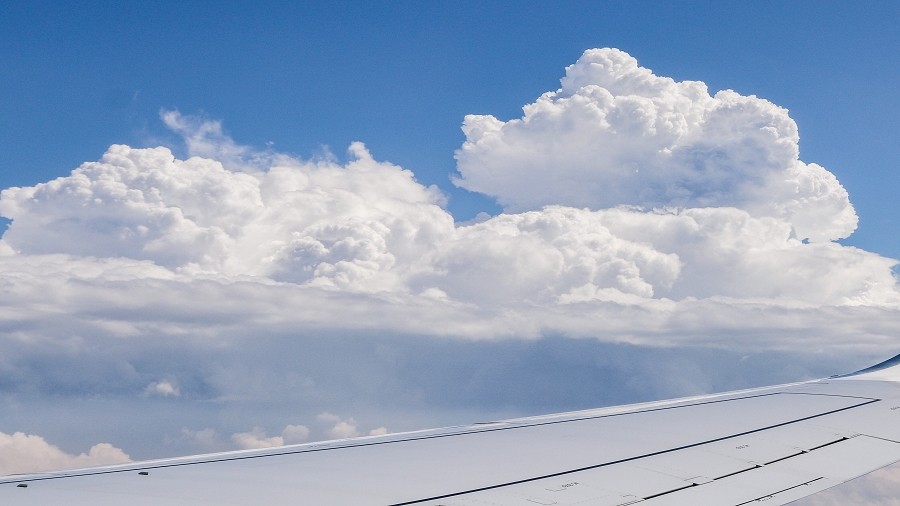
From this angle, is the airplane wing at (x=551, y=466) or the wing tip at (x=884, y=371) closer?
the airplane wing at (x=551, y=466)

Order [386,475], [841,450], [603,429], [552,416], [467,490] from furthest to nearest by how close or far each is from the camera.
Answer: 1. [552,416]
2. [603,429]
3. [841,450]
4. [386,475]
5. [467,490]

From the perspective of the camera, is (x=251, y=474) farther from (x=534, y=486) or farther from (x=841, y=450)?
(x=841, y=450)

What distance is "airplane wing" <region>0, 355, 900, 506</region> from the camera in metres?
11.9

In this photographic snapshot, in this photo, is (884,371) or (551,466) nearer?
(551,466)

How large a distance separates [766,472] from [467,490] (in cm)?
586

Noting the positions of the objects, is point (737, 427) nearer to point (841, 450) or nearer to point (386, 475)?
point (841, 450)

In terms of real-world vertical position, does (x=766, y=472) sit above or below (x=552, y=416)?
below

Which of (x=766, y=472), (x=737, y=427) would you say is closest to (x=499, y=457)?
(x=766, y=472)

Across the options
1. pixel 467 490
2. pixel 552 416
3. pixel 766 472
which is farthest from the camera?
pixel 552 416

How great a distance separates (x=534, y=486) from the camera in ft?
42.2

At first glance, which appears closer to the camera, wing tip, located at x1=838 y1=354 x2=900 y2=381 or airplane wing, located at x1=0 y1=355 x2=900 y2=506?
Result: airplane wing, located at x1=0 y1=355 x2=900 y2=506

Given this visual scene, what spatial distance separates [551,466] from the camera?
14.2 metres

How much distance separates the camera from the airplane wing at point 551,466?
1193 centimetres

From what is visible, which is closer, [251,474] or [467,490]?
[467,490]
